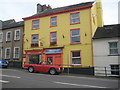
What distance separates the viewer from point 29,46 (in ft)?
76.7

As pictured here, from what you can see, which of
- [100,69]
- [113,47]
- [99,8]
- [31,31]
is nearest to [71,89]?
[100,69]

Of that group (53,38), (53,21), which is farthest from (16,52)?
(53,21)

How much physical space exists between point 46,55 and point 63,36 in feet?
13.1

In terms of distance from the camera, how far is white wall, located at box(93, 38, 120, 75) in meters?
18.0

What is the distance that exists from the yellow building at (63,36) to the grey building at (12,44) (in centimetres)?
134

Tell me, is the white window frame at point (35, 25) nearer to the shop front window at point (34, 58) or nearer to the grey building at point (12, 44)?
the grey building at point (12, 44)

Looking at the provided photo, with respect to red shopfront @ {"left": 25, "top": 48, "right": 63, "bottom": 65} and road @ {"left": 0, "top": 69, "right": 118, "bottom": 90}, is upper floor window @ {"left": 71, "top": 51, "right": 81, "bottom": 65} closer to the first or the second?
red shopfront @ {"left": 25, "top": 48, "right": 63, "bottom": 65}

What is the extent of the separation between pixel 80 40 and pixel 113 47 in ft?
14.8

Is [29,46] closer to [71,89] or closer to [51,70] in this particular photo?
[51,70]

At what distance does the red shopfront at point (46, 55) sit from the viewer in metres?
20.7

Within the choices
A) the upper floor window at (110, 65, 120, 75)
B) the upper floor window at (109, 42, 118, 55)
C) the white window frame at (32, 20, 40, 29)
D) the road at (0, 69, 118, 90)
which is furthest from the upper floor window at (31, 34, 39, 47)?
the upper floor window at (110, 65, 120, 75)

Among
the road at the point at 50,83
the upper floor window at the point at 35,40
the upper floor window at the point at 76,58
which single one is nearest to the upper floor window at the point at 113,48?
the upper floor window at the point at 76,58

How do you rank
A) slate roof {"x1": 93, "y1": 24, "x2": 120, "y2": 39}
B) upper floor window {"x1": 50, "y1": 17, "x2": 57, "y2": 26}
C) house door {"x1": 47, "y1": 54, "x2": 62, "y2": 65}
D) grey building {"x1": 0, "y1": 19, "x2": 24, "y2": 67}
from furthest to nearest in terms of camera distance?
grey building {"x1": 0, "y1": 19, "x2": 24, "y2": 67} < upper floor window {"x1": 50, "y1": 17, "x2": 57, "y2": 26} < house door {"x1": 47, "y1": 54, "x2": 62, "y2": 65} < slate roof {"x1": 93, "y1": 24, "x2": 120, "y2": 39}

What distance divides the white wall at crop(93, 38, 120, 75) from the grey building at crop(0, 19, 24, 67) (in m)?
12.9
